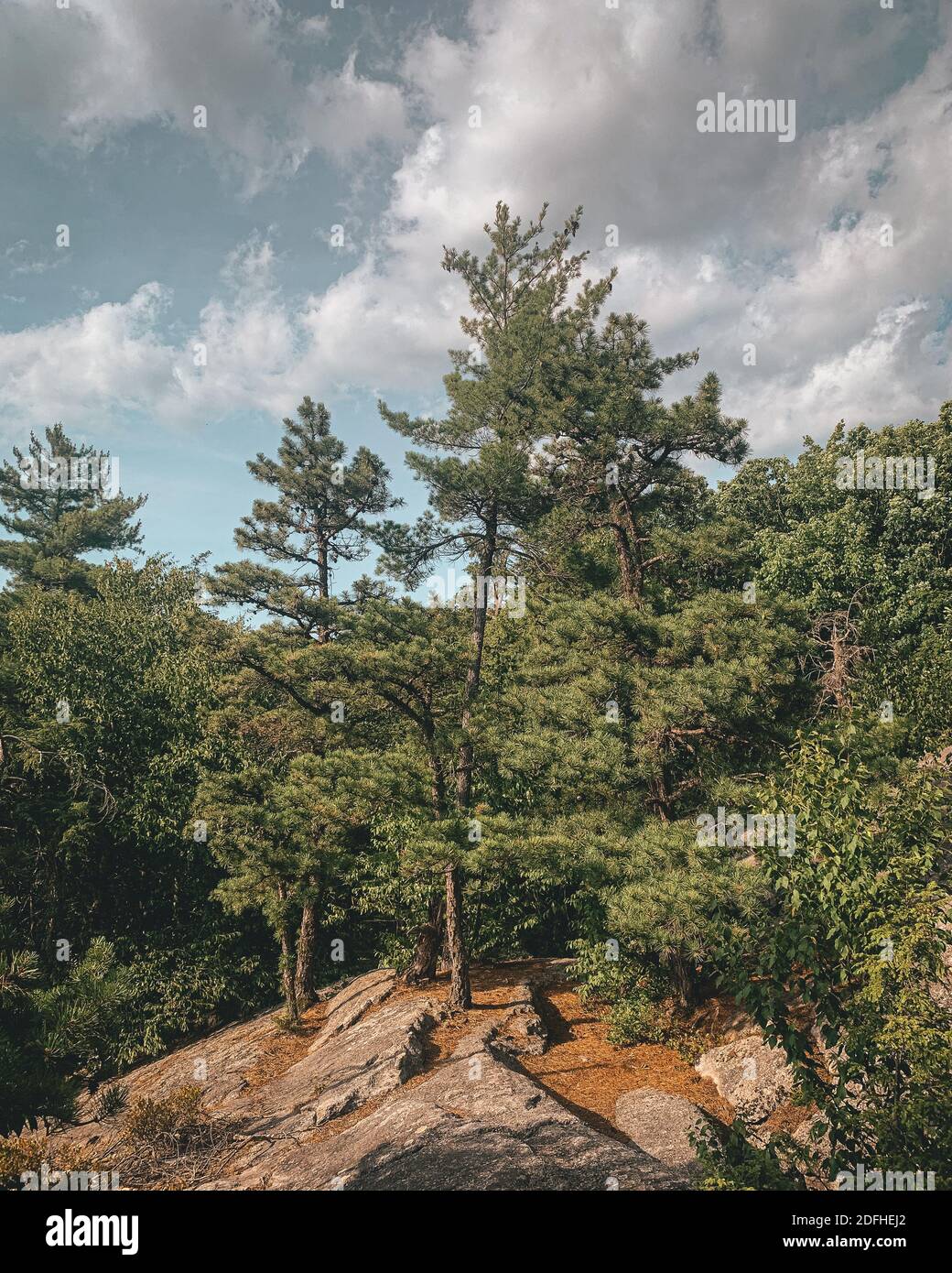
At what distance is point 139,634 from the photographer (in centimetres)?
2164

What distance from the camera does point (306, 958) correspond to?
57.0ft

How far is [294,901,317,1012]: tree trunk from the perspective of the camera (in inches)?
682

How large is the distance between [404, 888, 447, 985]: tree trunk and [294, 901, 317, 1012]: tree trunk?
108 inches

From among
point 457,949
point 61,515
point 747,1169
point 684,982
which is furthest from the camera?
point 61,515

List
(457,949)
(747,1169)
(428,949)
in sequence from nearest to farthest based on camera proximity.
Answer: (747,1169) → (457,949) → (428,949)

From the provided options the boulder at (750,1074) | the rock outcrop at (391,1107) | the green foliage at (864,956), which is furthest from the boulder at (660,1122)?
the green foliage at (864,956)

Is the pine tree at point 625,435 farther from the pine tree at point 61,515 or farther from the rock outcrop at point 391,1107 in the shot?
the pine tree at point 61,515

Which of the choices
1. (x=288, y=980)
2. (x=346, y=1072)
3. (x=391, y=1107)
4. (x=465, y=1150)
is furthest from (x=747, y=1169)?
(x=288, y=980)

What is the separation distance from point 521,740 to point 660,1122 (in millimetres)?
5993

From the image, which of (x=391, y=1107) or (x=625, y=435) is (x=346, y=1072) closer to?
(x=391, y=1107)

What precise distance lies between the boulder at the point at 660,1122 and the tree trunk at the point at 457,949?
4159mm

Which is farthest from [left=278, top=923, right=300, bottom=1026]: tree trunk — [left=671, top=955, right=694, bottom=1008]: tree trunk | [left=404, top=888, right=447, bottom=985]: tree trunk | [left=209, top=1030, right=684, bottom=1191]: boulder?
[left=671, top=955, right=694, bottom=1008]: tree trunk

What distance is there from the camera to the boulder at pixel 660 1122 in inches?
351

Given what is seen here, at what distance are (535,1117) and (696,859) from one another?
416 centimetres
